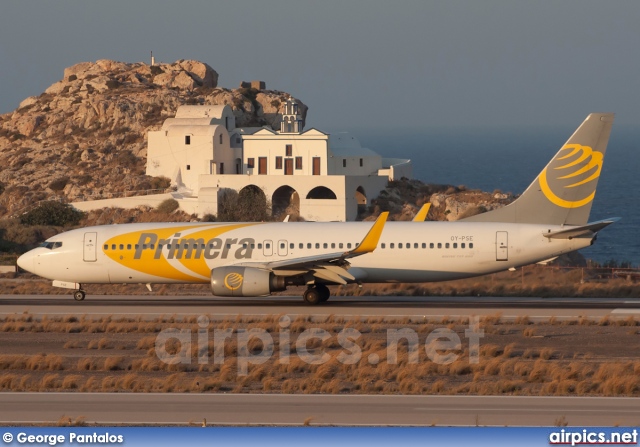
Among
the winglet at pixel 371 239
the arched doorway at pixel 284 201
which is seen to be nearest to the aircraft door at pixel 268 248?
the winglet at pixel 371 239

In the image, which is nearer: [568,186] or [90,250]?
[568,186]

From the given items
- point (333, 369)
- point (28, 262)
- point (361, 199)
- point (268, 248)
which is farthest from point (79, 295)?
point (361, 199)

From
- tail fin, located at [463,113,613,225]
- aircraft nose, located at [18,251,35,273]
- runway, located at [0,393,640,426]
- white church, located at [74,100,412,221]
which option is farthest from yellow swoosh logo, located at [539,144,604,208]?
white church, located at [74,100,412,221]

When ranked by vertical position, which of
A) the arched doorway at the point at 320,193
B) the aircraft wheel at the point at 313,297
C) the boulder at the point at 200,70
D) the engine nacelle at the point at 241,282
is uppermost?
the boulder at the point at 200,70

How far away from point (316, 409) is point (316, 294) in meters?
18.2

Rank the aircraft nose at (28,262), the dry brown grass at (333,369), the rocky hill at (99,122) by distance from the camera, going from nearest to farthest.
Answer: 1. the dry brown grass at (333,369)
2. the aircraft nose at (28,262)
3. the rocky hill at (99,122)

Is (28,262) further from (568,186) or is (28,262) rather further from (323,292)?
(568,186)

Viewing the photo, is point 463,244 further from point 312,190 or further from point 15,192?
point 15,192

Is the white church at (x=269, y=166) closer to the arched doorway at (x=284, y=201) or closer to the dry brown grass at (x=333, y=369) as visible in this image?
the arched doorway at (x=284, y=201)

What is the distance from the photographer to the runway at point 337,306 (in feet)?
118

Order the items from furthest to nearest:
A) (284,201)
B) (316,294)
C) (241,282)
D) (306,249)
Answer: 1. (284,201)
2. (306,249)
3. (316,294)
4. (241,282)

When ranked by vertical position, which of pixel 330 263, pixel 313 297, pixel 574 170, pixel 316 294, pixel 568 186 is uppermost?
pixel 574 170

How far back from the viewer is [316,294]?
38.7 m

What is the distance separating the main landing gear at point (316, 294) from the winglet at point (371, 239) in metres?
2.63
